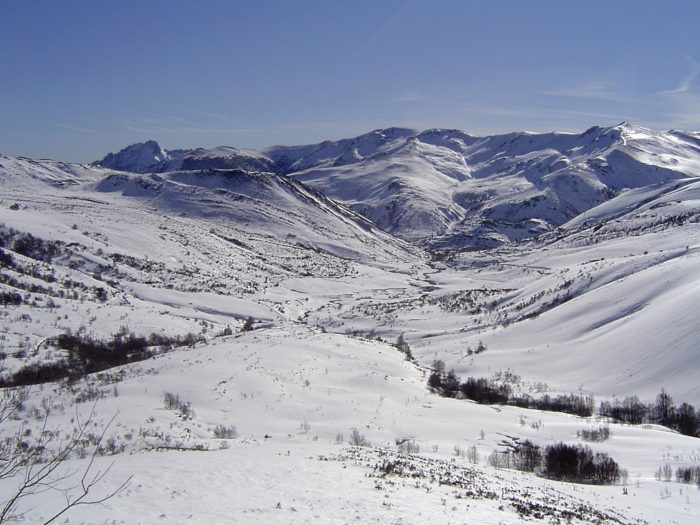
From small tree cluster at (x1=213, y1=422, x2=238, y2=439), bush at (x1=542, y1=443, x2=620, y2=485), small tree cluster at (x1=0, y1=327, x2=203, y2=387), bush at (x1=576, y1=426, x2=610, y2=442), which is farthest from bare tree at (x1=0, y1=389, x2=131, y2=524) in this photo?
bush at (x1=576, y1=426, x2=610, y2=442)

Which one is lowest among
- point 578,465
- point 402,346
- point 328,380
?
point 578,465

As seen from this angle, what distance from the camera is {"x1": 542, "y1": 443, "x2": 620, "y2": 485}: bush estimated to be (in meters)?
29.7

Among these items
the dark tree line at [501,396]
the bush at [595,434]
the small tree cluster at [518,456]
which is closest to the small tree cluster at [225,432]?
the small tree cluster at [518,456]

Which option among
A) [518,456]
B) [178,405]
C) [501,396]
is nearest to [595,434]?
[518,456]

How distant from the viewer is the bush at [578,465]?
29.7 meters

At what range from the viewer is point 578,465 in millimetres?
31672

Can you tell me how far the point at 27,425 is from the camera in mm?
31047

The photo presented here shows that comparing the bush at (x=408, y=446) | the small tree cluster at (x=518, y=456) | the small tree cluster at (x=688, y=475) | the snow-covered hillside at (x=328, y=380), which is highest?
the snow-covered hillside at (x=328, y=380)

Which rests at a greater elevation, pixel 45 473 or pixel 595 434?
pixel 45 473

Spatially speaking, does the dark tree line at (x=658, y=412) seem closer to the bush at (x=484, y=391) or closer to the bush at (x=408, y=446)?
the bush at (x=484, y=391)

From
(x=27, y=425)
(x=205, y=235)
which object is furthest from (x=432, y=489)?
(x=205, y=235)

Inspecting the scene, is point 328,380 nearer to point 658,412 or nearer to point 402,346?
point 658,412

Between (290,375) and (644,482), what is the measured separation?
102 feet

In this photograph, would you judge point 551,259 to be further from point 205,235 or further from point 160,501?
point 160,501
